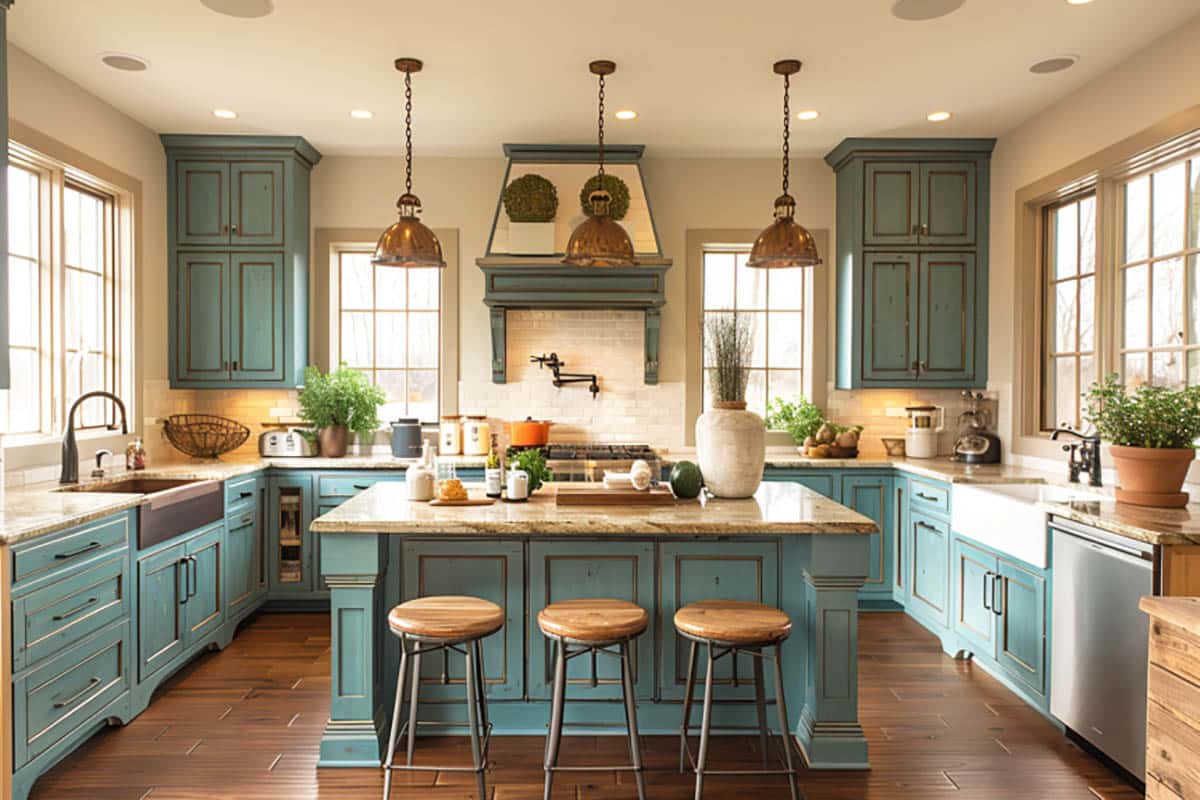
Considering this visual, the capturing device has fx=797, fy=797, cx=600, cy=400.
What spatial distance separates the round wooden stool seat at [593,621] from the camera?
8.64 feet

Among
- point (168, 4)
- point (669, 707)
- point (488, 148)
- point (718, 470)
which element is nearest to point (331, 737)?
point (669, 707)

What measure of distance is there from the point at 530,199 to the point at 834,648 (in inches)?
135

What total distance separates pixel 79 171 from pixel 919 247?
16.8ft

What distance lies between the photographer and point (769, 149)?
5.59 meters

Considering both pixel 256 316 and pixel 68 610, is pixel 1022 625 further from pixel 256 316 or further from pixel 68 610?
pixel 256 316

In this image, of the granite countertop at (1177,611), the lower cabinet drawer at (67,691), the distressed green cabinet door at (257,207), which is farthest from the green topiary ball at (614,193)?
the granite countertop at (1177,611)

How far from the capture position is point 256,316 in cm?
541

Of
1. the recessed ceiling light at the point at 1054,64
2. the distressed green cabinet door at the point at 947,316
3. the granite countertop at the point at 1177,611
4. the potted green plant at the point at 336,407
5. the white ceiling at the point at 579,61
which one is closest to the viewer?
the granite countertop at the point at 1177,611

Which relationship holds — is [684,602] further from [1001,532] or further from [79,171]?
[79,171]

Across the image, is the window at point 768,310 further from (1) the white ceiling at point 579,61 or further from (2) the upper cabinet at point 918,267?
(1) the white ceiling at point 579,61

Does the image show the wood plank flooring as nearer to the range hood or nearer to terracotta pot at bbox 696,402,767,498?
terracotta pot at bbox 696,402,767,498

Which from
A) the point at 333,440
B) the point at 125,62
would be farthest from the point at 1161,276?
the point at 125,62

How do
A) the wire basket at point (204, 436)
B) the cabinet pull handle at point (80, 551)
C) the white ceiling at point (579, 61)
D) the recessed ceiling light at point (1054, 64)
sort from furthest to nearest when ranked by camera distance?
the wire basket at point (204, 436) < the recessed ceiling light at point (1054, 64) < the white ceiling at point (579, 61) < the cabinet pull handle at point (80, 551)

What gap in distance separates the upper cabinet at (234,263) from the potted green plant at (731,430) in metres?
3.30
